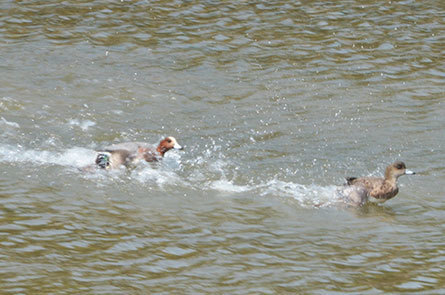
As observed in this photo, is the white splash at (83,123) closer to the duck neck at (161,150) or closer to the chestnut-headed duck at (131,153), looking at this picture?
the chestnut-headed duck at (131,153)

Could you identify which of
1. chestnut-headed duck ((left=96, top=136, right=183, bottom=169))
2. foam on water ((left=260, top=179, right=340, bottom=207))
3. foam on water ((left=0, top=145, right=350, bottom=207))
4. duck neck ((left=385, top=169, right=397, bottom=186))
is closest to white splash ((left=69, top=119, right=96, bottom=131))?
foam on water ((left=0, top=145, right=350, bottom=207))

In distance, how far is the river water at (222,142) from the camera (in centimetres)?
1045

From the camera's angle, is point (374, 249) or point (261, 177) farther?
point (261, 177)

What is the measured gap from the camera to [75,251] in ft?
35.0

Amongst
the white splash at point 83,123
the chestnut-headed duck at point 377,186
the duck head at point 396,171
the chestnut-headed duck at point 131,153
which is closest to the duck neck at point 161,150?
the chestnut-headed duck at point 131,153

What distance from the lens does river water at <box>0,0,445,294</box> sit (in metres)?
10.4

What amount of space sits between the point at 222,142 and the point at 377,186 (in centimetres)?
332

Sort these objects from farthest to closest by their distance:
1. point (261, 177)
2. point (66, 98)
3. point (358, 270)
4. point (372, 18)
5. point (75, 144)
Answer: point (372, 18), point (66, 98), point (75, 144), point (261, 177), point (358, 270)

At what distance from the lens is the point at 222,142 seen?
15438 mm

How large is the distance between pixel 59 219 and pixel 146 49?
9178 millimetres

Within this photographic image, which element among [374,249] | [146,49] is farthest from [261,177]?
[146,49]

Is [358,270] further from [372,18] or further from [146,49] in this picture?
[372,18]

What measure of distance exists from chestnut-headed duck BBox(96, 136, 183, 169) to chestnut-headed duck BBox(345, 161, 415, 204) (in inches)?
115

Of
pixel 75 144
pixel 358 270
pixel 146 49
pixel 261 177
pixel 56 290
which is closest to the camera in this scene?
pixel 56 290
